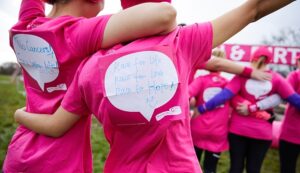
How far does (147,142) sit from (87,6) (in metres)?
0.66

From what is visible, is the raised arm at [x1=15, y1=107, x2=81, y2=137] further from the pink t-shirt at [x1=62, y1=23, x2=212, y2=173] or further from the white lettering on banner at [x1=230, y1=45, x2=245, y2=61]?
the white lettering on banner at [x1=230, y1=45, x2=245, y2=61]

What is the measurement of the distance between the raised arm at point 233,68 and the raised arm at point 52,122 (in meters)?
1.75

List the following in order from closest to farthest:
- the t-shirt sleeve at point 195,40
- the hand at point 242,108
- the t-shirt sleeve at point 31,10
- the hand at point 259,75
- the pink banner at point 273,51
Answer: the t-shirt sleeve at point 195,40
the t-shirt sleeve at point 31,10
the hand at point 259,75
the hand at point 242,108
the pink banner at point 273,51

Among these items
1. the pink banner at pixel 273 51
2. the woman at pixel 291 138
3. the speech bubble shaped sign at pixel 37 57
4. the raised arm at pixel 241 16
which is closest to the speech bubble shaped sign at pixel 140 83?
the raised arm at pixel 241 16

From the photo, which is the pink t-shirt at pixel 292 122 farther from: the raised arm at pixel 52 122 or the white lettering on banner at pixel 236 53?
the white lettering on banner at pixel 236 53

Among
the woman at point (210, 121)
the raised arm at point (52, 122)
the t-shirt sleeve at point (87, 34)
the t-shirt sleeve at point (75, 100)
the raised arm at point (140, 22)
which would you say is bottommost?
the woman at point (210, 121)

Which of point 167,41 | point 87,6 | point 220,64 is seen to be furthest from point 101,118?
point 220,64

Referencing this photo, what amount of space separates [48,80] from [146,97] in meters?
0.50

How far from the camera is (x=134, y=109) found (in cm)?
93

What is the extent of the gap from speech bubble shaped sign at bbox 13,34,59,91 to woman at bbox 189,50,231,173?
8.44 ft

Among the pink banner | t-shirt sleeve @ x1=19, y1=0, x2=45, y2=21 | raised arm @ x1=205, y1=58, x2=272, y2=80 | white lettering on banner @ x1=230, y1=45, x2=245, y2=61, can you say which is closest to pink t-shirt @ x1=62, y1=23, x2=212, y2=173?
t-shirt sleeve @ x1=19, y1=0, x2=45, y2=21

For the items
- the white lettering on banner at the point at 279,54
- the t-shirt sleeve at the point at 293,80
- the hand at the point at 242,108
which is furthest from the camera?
the white lettering on banner at the point at 279,54

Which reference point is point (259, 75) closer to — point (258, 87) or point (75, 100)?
A: point (258, 87)

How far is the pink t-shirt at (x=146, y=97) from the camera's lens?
3.04ft
